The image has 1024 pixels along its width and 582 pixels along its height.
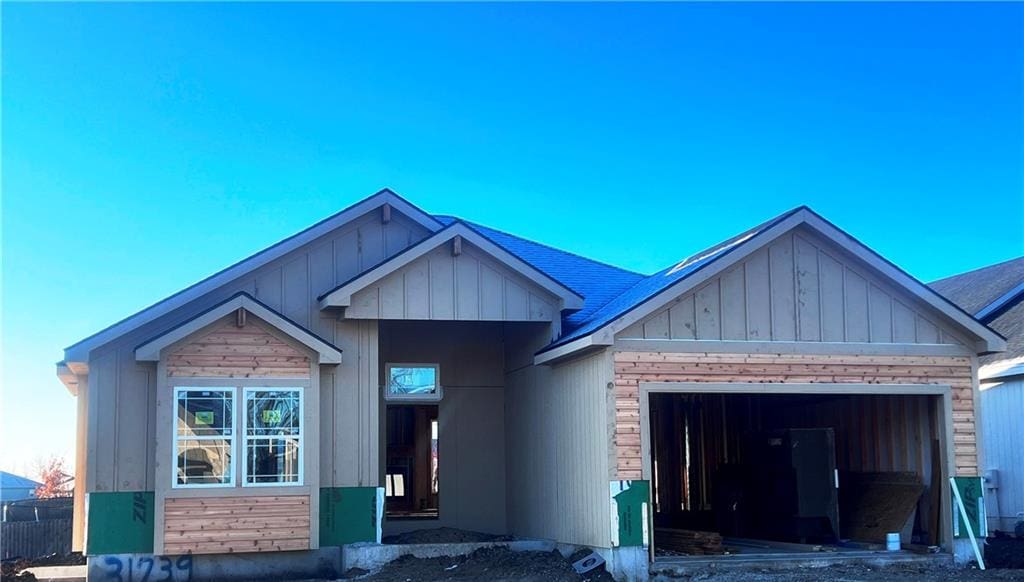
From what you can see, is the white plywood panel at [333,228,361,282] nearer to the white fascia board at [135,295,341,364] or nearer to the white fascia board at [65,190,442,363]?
the white fascia board at [65,190,442,363]

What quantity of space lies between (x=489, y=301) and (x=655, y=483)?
20.2ft

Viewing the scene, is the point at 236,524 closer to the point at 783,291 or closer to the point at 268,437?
the point at 268,437

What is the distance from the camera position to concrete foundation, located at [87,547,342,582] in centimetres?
1524

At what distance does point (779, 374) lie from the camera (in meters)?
15.3

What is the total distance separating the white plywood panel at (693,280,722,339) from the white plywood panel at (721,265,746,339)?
0.09m

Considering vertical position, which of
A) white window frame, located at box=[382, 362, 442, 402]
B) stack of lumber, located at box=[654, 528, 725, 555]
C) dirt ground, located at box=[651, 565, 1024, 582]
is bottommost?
dirt ground, located at box=[651, 565, 1024, 582]

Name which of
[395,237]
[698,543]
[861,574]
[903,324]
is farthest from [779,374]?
[395,237]

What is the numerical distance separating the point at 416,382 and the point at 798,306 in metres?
6.76

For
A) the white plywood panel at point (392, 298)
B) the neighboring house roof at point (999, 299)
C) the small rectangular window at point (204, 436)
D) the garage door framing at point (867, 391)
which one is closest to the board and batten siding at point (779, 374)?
the garage door framing at point (867, 391)

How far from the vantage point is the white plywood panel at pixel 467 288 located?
651 inches

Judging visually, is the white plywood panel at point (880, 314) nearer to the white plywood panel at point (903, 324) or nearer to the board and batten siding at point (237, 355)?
the white plywood panel at point (903, 324)

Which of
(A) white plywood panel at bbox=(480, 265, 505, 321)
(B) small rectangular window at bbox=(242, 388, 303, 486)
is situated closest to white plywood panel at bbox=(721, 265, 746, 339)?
(A) white plywood panel at bbox=(480, 265, 505, 321)

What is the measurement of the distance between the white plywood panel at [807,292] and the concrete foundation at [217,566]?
291 inches

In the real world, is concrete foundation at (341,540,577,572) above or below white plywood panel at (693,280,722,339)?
below
